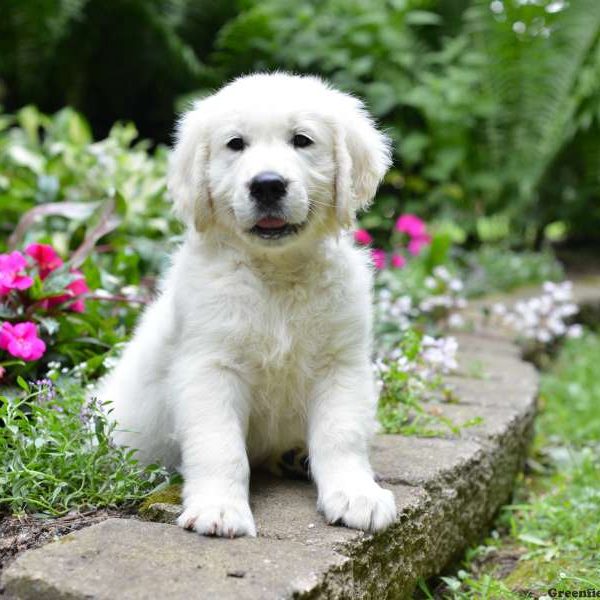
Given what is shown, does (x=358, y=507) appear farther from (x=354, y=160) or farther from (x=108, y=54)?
(x=108, y=54)

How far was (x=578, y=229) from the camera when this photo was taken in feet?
28.3

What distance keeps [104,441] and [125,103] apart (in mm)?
6813

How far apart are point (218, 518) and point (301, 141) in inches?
44.9

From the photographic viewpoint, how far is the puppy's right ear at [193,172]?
268cm

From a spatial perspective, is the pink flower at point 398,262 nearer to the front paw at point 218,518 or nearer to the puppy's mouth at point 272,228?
the puppy's mouth at point 272,228

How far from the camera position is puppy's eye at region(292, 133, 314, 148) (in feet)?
8.52

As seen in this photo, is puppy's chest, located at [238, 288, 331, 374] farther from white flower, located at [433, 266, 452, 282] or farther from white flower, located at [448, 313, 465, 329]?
white flower, located at [433, 266, 452, 282]

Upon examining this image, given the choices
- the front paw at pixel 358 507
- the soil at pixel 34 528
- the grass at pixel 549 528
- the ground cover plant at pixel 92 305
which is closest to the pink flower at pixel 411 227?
the ground cover plant at pixel 92 305

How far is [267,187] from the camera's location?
245 cm

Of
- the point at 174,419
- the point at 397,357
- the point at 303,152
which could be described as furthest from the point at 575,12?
the point at 174,419

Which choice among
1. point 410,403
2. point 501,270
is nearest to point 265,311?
point 410,403

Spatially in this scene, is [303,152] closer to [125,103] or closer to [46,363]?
[46,363]

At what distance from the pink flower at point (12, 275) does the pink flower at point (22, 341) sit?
15 centimetres

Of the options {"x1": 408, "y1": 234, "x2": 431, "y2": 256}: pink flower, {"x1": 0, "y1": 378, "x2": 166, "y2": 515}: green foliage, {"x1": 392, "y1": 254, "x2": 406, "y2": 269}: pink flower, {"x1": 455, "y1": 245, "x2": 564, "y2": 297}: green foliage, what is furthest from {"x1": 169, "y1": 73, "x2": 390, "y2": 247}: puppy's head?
{"x1": 455, "y1": 245, "x2": 564, "y2": 297}: green foliage
